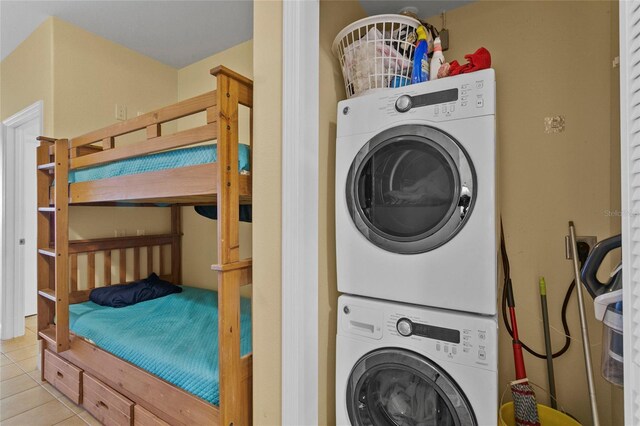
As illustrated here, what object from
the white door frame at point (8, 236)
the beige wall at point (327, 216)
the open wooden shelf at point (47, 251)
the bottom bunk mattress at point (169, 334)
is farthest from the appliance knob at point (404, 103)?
the white door frame at point (8, 236)

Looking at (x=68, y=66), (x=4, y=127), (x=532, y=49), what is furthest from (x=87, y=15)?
(x=532, y=49)

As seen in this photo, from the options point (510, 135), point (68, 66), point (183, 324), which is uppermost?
point (68, 66)

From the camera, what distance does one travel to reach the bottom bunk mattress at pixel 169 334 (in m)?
1.37

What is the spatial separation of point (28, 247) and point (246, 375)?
147 inches

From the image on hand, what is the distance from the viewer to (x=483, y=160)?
1.09 metres

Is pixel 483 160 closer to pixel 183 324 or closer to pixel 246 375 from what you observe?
pixel 246 375

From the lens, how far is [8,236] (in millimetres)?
2754

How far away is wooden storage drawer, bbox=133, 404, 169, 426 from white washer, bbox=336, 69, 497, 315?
3.46 feet

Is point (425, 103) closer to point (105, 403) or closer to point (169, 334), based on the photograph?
point (169, 334)

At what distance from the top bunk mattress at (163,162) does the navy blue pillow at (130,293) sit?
922 millimetres

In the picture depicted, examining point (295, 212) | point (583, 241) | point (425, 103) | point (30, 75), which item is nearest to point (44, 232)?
point (30, 75)

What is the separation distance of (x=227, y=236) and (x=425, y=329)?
83 cm

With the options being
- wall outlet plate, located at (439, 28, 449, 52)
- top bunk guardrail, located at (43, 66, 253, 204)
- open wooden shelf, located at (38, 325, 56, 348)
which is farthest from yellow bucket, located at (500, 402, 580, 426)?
open wooden shelf, located at (38, 325, 56, 348)

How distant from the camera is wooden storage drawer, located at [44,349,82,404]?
1886 mm
